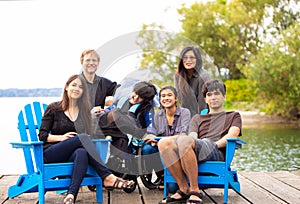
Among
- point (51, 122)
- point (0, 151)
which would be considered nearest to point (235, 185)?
point (51, 122)

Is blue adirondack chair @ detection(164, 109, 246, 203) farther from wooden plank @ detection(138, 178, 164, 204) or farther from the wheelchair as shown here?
the wheelchair

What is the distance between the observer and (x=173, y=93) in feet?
12.5

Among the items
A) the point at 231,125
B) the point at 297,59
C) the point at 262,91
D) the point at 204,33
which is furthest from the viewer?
the point at 204,33

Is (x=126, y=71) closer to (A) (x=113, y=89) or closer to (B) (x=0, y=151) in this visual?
(A) (x=113, y=89)

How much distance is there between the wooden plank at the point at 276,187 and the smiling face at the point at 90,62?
5.48 feet

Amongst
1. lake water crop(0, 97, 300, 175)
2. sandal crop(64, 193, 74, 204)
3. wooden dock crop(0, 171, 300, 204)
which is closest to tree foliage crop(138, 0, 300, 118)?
lake water crop(0, 97, 300, 175)

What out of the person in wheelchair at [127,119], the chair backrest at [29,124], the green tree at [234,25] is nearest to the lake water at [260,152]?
the chair backrest at [29,124]

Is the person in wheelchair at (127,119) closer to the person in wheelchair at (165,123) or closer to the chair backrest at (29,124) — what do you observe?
the person in wheelchair at (165,123)

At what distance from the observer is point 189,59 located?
408 cm

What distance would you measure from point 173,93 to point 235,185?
2.70ft

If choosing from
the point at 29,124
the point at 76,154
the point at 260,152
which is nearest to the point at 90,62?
the point at 29,124

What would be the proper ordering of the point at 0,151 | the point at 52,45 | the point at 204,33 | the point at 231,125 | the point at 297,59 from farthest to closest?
the point at 204,33 → the point at 297,59 → the point at 0,151 → the point at 52,45 → the point at 231,125

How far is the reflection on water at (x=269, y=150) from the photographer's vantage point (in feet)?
25.3

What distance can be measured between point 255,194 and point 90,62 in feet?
5.36
